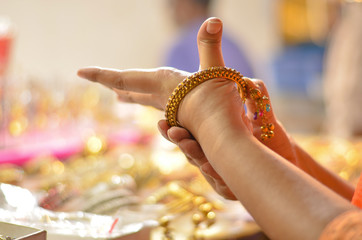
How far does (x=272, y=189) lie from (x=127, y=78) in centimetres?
23

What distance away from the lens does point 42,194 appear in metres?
0.87

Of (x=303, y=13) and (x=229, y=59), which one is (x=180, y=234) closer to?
(x=229, y=59)

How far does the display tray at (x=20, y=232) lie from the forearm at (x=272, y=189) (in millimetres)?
190

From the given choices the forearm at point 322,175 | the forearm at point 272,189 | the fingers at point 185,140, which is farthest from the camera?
the forearm at point 322,175

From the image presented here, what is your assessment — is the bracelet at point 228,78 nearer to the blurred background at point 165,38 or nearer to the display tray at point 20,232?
the display tray at point 20,232

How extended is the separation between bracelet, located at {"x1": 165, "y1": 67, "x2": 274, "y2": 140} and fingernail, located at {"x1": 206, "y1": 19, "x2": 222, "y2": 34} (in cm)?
4

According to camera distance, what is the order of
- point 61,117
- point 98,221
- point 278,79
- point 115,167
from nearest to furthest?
point 98,221 → point 115,167 → point 61,117 → point 278,79

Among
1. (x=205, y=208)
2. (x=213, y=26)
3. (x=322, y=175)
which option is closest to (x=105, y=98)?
(x=205, y=208)

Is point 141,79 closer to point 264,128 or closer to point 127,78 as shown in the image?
point 127,78

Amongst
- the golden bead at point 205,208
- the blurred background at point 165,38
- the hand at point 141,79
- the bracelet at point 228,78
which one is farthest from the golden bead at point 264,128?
the blurred background at point 165,38

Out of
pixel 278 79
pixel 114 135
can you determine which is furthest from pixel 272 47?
pixel 114 135

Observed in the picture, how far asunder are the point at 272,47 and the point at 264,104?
548 cm

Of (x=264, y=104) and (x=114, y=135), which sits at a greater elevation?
(x=264, y=104)

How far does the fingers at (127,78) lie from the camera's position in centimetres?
60
